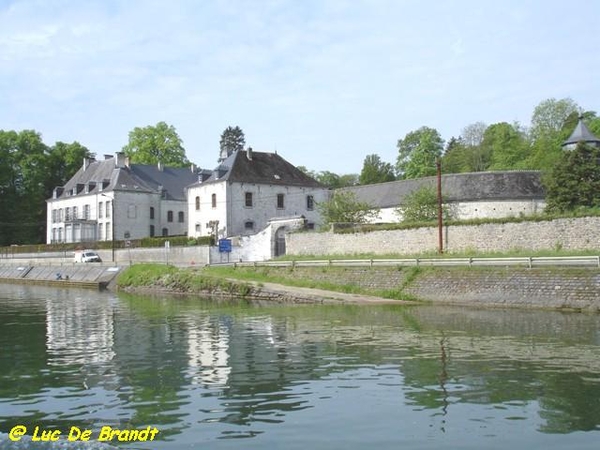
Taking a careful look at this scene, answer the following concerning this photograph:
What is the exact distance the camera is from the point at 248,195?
5497 cm

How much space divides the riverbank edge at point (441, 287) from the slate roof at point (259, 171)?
17.9 metres

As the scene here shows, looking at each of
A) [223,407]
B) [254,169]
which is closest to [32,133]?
[254,169]

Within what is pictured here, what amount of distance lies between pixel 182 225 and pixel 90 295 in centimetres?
2977

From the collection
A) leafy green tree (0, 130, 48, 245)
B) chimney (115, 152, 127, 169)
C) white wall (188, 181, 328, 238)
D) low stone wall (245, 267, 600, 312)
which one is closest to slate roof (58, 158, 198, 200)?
chimney (115, 152, 127, 169)

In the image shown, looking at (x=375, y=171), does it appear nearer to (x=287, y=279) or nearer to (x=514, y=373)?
(x=287, y=279)

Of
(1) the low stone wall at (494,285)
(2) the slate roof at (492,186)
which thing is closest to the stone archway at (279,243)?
(2) the slate roof at (492,186)

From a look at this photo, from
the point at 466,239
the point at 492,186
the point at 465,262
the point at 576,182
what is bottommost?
the point at 465,262

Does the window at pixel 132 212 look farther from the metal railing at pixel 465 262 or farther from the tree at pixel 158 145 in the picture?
the metal railing at pixel 465 262

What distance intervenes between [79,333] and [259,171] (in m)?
37.1

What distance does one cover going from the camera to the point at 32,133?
7600cm

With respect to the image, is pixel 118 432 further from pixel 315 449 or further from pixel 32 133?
pixel 32 133

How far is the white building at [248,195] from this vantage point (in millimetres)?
54125

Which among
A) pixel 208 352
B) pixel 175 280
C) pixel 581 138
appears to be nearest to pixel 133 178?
pixel 175 280

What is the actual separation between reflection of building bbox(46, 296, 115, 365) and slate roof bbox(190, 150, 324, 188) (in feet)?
81.4
